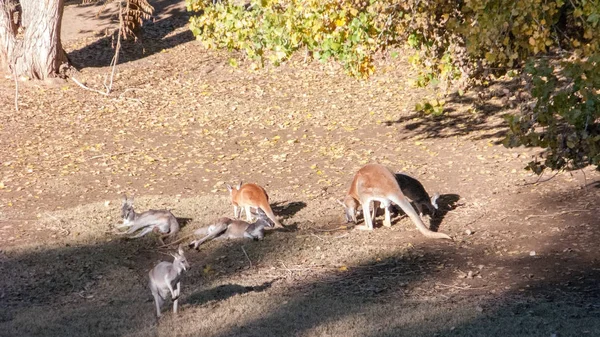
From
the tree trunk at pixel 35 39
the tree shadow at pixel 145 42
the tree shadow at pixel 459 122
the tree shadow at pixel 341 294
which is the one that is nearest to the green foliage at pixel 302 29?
the tree shadow at pixel 341 294

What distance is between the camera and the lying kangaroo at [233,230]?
8.93m

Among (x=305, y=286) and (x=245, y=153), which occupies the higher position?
(x=305, y=286)

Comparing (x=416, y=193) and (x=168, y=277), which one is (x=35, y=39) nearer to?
(x=416, y=193)

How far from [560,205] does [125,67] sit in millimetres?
12890

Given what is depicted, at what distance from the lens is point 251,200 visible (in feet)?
30.9

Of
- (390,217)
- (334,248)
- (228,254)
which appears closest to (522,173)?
(390,217)

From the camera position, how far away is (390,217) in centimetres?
972

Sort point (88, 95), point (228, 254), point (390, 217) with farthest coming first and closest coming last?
point (88, 95)
point (390, 217)
point (228, 254)

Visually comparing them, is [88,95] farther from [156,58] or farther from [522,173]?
[522,173]

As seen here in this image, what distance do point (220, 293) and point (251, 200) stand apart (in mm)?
2139

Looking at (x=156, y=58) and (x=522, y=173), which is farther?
(x=156, y=58)

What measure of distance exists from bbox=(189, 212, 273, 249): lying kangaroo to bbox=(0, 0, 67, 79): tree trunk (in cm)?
1029

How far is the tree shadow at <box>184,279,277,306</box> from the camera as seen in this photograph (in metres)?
7.30

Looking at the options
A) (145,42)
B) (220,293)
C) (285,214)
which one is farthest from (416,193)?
(145,42)
